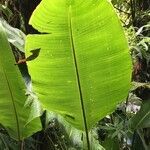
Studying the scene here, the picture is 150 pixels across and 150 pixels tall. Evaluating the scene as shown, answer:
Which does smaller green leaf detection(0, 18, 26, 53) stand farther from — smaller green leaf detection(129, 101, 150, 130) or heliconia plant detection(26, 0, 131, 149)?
smaller green leaf detection(129, 101, 150, 130)

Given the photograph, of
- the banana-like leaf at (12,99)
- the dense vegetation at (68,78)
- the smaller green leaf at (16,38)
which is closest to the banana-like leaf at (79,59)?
the dense vegetation at (68,78)

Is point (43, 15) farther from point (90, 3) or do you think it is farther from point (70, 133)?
point (70, 133)

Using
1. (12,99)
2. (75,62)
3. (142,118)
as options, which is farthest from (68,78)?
(142,118)

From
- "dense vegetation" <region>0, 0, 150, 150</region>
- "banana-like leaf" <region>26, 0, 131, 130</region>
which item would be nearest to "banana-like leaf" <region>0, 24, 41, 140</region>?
"dense vegetation" <region>0, 0, 150, 150</region>

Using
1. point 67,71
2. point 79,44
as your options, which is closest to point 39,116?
point 67,71

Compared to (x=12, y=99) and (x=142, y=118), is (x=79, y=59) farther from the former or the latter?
(x=142, y=118)
